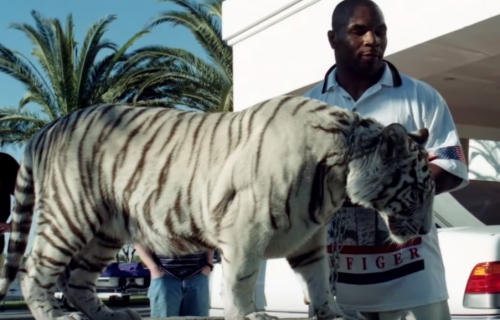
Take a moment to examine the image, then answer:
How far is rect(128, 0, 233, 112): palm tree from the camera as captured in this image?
16.5m

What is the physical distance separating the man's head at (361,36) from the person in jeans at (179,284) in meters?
2.35

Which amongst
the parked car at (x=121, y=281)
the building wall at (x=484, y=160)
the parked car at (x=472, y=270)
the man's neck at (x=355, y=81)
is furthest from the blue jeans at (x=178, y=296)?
the parked car at (x=121, y=281)

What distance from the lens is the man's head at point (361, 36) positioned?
3.10 m

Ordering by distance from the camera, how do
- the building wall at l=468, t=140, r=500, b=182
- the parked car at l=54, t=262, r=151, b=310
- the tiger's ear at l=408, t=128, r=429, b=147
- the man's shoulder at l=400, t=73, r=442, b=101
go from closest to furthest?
the tiger's ear at l=408, t=128, r=429, b=147 → the man's shoulder at l=400, t=73, r=442, b=101 → the building wall at l=468, t=140, r=500, b=182 → the parked car at l=54, t=262, r=151, b=310

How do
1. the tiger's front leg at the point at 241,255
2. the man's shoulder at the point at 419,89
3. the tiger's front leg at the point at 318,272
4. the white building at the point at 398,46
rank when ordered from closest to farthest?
the tiger's front leg at the point at 241,255, the tiger's front leg at the point at 318,272, the man's shoulder at the point at 419,89, the white building at the point at 398,46

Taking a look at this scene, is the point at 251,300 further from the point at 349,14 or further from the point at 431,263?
the point at 349,14

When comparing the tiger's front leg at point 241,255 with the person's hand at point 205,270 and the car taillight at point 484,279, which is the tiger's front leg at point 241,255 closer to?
the car taillight at point 484,279

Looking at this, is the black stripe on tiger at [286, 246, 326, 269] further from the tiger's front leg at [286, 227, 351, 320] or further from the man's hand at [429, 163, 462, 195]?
the man's hand at [429, 163, 462, 195]

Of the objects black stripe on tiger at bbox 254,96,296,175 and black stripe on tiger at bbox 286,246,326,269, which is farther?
black stripe on tiger at bbox 286,246,326,269

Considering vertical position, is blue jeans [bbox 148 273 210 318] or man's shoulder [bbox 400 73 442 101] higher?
man's shoulder [bbox 400 73 442 101]

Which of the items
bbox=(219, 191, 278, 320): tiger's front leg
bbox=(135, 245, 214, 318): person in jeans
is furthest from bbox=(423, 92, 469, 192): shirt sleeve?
bbox=(135, 245, 214, 318): person in jeans

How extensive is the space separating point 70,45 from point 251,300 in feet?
54.4

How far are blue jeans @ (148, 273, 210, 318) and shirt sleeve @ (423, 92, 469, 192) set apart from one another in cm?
256

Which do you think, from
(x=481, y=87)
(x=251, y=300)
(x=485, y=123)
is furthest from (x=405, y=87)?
(x=485, y=123)
